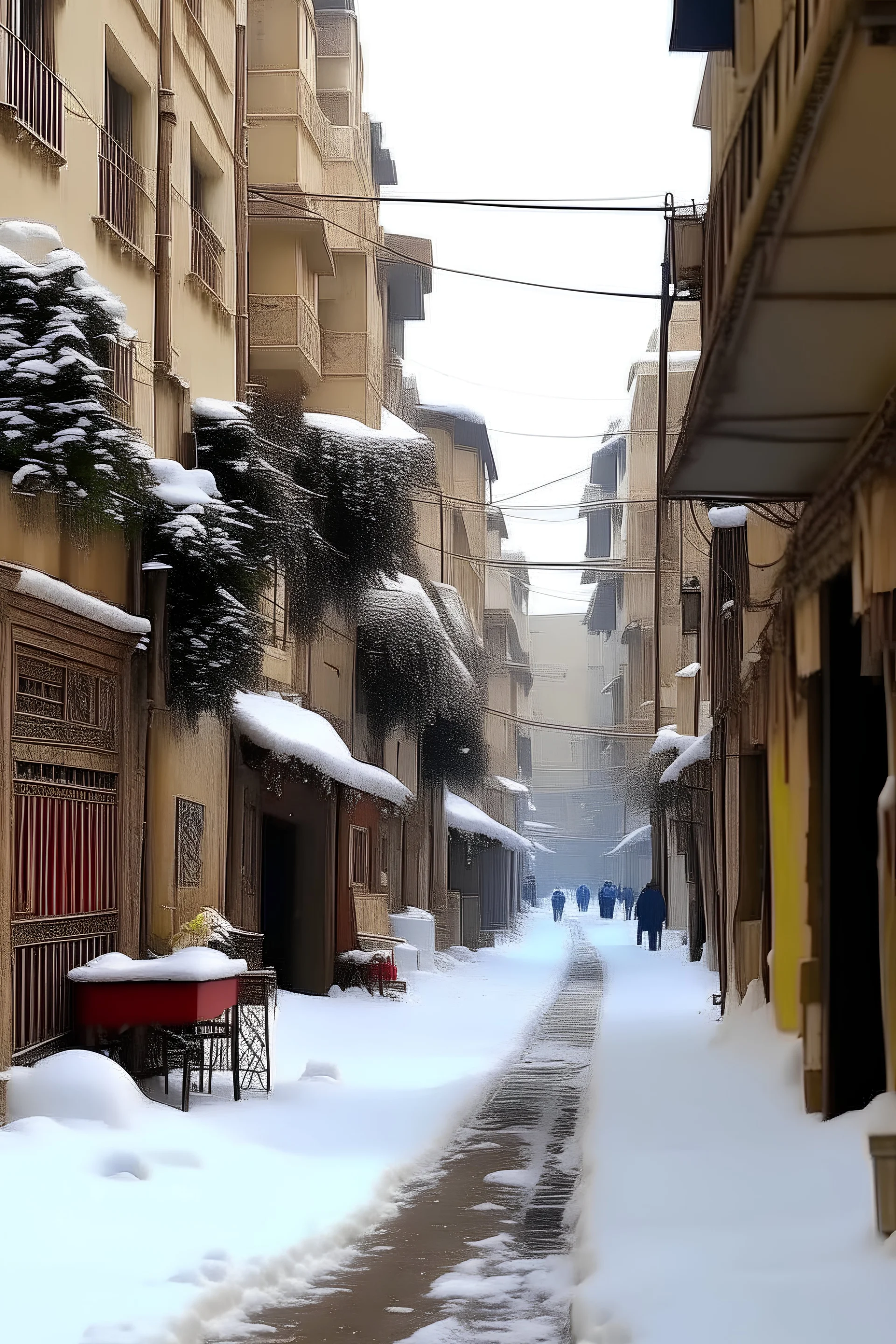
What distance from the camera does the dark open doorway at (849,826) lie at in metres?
9.92

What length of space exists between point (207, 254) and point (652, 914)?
2382cm

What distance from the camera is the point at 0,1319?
633cm

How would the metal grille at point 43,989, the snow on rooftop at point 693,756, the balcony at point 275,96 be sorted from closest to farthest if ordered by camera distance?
the metal grille at point 43,989, the snow on rooftop at point 693,756, the balcony at point 275,96

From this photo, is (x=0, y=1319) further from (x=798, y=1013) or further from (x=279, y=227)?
(x=279, y=227)

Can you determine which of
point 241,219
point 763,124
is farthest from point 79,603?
point 241,219

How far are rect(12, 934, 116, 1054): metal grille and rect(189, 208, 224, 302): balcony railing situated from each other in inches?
295

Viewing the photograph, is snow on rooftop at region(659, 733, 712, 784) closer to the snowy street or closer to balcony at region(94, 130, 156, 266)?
the snowy street

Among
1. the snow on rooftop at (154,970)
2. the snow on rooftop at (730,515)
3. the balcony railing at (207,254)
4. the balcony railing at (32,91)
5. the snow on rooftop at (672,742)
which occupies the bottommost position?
the snow on rooftop at (154,970)

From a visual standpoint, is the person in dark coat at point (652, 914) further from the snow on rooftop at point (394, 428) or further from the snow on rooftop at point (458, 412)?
the snow on rooftop at point (458, 412)

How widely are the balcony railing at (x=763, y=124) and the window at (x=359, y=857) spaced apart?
609 inches

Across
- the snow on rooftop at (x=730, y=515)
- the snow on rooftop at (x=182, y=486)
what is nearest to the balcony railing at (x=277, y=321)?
the snow on rooftop at (x=730, y=515)

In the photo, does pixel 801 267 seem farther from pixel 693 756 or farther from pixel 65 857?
pixel 693 756

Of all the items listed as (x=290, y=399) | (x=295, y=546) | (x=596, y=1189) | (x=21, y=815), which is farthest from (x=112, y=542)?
(x=290, y=399)

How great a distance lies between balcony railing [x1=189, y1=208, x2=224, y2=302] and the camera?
55.6 feet
